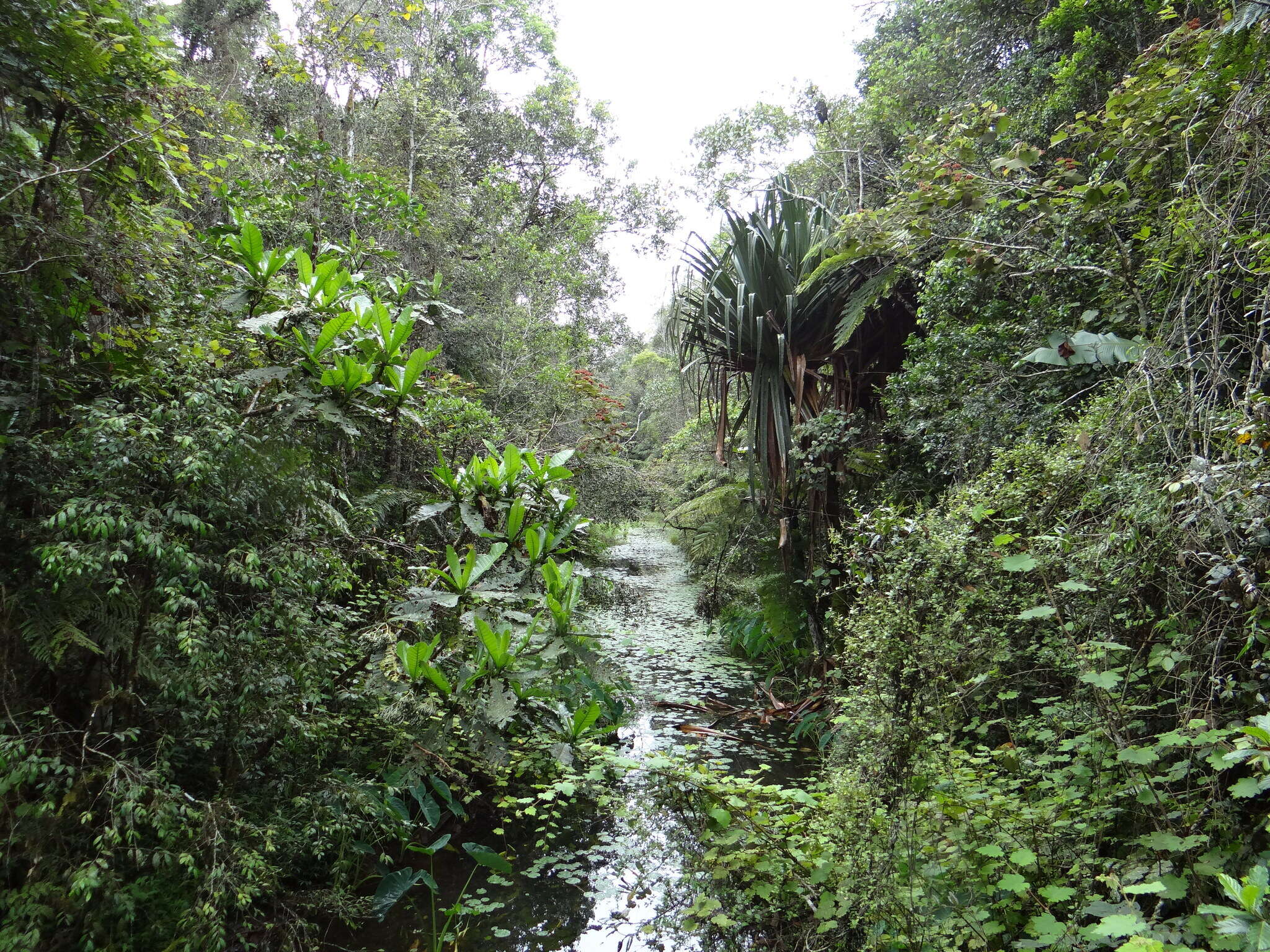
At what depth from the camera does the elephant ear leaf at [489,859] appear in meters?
2.44

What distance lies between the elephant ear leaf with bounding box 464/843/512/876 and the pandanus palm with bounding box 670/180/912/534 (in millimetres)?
2805

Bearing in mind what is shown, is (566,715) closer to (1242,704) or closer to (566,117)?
(1242,704)

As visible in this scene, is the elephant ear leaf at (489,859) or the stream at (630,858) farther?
the elephant ear leaf at (489,859)

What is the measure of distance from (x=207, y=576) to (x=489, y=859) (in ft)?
4.97

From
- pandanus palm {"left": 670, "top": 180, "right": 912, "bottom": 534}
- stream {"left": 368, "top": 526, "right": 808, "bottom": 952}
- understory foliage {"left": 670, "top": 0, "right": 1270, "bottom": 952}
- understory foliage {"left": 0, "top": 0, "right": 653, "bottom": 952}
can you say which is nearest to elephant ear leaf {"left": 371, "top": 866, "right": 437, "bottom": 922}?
understory foliage {"left": 0, "top": 0, "right": 653, "bottom": 952}

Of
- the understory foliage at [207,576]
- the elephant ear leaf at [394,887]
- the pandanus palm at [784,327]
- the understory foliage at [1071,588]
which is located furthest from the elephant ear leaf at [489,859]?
the pandanus palm at [784,327]

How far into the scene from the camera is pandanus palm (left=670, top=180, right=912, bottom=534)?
14.4ft

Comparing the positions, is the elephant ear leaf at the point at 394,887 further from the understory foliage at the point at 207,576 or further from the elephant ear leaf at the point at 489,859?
the elephant ear leaf at the point at 489,859

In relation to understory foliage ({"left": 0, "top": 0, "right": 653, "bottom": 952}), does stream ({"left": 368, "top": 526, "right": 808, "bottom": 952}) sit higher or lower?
lower

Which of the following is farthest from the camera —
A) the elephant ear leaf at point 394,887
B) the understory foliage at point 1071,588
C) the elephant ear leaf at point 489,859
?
the elephant ear leaf at point 489,859

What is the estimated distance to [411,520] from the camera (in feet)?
8.17

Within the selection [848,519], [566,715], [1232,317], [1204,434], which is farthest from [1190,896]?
[848,519]

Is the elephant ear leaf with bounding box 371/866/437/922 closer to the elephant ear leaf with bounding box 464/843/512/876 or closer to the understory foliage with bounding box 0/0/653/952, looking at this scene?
the understory foliage with bounding box 0/0/653/952

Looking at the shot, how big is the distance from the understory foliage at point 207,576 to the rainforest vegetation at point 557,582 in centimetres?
1
